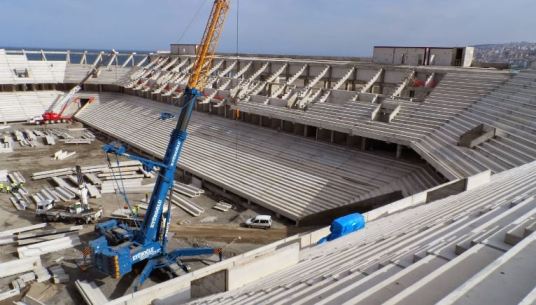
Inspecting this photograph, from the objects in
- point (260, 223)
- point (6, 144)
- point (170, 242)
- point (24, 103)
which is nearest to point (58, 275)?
point (170, 242)

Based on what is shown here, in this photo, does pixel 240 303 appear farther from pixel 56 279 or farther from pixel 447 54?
pixel 447 54

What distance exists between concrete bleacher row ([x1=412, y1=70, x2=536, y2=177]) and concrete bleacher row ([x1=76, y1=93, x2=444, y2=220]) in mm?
1422

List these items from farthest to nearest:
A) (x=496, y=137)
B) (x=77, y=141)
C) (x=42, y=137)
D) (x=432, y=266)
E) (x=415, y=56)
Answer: (x=42, y=137)
(x=77, y=141)
(x=415, y=56)
(x=496, y=137)
(x=432, y=266)

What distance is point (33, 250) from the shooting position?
15773 mm

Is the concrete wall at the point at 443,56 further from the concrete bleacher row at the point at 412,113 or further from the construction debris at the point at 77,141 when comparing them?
the construction debris at the point at 77,141

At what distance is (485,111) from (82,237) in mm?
19954

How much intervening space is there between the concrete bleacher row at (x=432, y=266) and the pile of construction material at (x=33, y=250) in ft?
28.6

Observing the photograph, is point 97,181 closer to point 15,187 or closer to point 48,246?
point 15,187

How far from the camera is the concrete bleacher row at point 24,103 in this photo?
133ft

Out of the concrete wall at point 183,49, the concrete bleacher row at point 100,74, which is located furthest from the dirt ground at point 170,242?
the concrete wall at point 183,49

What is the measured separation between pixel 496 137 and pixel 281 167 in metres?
10.9

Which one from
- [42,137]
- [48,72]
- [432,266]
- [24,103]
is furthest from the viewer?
[48,72]

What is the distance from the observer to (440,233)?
7.12m

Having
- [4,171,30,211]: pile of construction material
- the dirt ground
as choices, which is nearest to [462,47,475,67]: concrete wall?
the dirt ground
